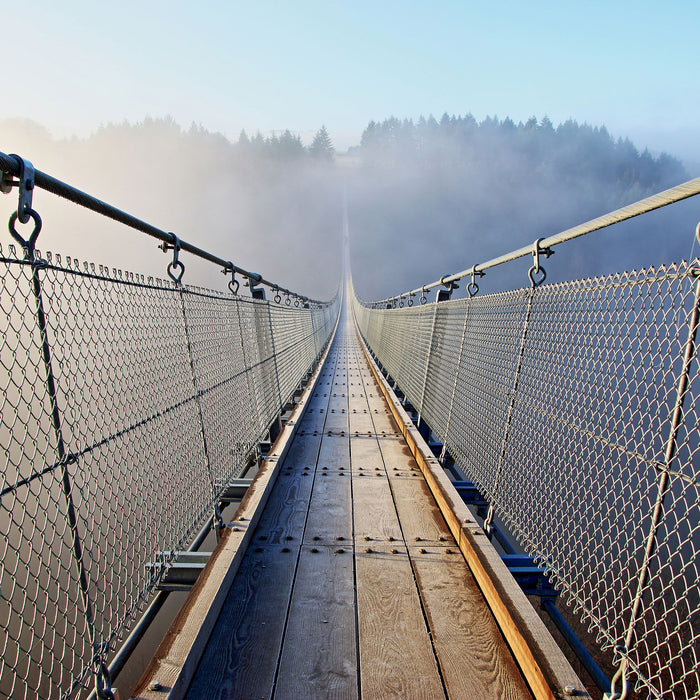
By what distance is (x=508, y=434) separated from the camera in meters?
2.45

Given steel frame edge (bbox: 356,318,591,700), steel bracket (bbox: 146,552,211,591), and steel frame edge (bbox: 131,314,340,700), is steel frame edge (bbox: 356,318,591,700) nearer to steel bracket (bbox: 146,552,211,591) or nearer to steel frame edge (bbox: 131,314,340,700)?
steel frame edge (bbox: 131,314,340,700)

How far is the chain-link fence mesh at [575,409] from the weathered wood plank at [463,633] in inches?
13.5

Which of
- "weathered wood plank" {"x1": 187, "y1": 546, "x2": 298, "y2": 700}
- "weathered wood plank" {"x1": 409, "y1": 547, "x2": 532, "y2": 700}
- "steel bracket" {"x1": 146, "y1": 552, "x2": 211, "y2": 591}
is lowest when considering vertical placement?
"steel bracket" {"x1": 146, "y1": 552, "x2": 211, "y2": 591}

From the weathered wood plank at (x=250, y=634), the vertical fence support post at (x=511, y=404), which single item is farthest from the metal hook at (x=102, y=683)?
the vertical fence support post at (x=511, y=404)

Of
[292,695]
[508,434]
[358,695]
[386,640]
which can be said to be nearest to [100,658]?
[292,695]

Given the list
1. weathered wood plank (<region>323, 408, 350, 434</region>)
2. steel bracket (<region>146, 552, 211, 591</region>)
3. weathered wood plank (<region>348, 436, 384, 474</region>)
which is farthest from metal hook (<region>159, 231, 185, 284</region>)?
weathered wood plank (<region>323, 408, 350, 434</region>)

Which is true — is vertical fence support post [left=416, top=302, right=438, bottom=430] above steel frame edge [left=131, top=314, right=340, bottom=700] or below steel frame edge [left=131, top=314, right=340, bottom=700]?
above

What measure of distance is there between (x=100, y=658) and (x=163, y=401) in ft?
3.59

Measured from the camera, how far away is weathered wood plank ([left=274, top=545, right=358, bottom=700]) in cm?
153

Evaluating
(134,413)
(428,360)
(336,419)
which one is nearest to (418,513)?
(134,413)

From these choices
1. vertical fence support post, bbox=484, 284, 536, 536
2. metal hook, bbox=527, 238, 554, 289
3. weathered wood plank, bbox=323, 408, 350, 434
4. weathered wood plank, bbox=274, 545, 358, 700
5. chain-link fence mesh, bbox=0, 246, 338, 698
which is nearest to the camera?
chain-link fence mesh, bbox=0, 246, 338, 698

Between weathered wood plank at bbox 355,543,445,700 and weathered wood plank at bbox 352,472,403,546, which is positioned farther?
weathered wood plank at bbox 352,472,403,546

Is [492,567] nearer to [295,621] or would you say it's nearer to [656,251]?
[295,621]

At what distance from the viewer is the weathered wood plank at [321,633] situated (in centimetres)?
153
